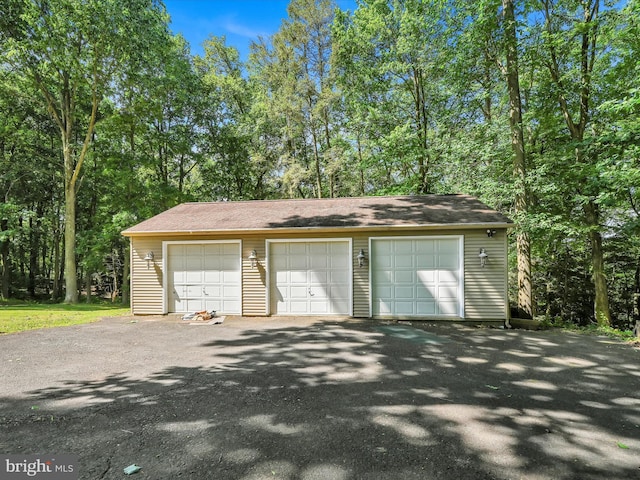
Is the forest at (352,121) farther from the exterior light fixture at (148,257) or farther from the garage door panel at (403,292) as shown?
the exterior light fixture at (148,257)

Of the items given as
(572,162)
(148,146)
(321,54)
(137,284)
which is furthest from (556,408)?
(148,146)

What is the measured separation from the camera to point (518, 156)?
9234 mm

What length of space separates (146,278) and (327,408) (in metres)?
7.58

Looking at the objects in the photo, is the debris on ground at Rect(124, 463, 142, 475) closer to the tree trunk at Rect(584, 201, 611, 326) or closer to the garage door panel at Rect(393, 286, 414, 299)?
the garage door panel at Rect(393, 286, 414, 299)

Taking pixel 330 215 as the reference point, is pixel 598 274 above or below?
below

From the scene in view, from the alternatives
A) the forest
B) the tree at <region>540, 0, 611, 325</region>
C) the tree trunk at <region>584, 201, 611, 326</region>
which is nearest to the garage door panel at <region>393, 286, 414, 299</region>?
the forest

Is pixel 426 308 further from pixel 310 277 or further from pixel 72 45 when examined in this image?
pixel 72 45

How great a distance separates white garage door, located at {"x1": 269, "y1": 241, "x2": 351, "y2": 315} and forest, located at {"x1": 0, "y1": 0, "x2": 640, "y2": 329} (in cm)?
486

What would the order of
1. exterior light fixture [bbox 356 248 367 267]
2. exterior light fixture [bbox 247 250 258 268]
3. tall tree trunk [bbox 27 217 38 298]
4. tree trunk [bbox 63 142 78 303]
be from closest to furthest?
exterior light fixture [bbox 356 248 367 267], exterior light fixture [bbox 247 250 258 268], tree trunk [bbox 63 142 78 303], tall tree trunk [bbox 27 217 38 298]

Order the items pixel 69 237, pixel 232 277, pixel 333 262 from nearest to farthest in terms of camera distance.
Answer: pixel 333 262 < pixel 232 277 < pixel 69 237

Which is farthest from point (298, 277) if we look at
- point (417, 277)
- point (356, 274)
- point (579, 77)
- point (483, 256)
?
point (579, 77)

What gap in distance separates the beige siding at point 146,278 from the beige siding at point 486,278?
802cm

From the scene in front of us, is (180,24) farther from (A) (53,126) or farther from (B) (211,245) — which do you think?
(B) (211,245)

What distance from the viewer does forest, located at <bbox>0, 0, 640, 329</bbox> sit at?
29.9 ft
